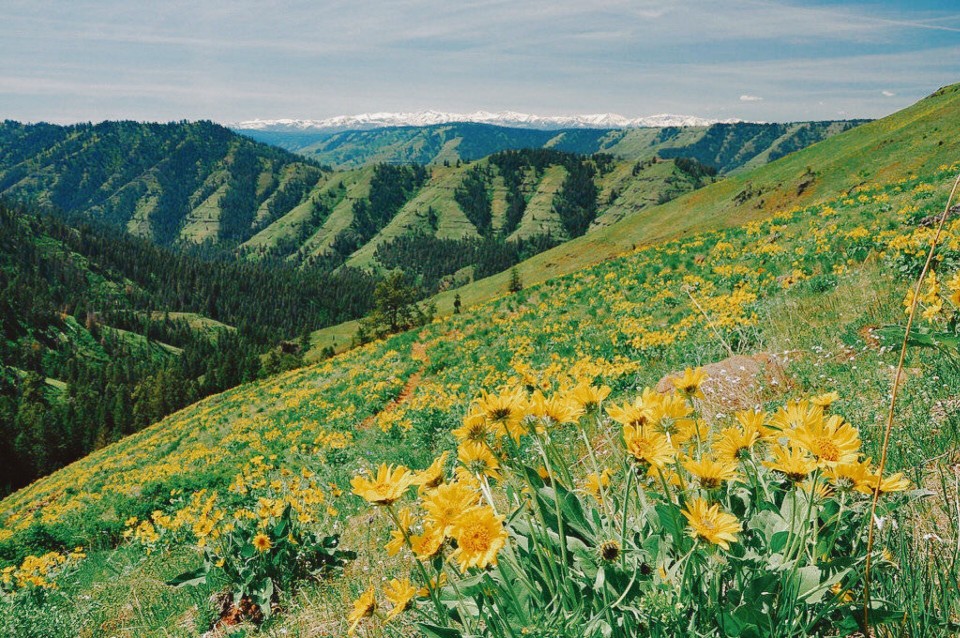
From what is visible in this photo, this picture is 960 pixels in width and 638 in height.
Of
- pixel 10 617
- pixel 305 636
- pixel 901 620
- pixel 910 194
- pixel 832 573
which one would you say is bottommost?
pixel 10 617

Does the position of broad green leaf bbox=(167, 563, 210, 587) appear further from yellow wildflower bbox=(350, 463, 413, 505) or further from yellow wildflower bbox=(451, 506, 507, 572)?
yellow wildflower bbox=(451, 506, 507, 572)

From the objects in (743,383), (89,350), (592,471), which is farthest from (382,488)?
(89,350)

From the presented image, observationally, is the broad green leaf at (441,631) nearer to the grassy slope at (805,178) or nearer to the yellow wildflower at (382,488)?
the yellow wildflower at (382,488)

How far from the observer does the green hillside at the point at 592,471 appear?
1.76 meters

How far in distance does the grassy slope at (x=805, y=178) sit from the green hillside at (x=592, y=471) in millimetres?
27734

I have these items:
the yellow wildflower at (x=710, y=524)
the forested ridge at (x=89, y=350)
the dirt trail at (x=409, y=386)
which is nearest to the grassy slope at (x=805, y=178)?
the dirt trail at (x=409, y=386)

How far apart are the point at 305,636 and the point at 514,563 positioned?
2.58 m

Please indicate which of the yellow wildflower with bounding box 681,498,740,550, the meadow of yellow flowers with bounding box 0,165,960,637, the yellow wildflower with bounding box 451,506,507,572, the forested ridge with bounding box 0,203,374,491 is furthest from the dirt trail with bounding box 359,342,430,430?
the forested ridge with bounding box 0,203,374,491

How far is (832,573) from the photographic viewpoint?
1.67 meters

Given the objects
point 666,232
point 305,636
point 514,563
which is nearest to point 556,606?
point 514,563

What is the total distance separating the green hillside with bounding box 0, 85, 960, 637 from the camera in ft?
5.76

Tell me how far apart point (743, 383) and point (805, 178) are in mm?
55974

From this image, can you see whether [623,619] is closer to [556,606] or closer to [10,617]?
[556,606]

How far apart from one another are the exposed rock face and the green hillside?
0.11 feet
